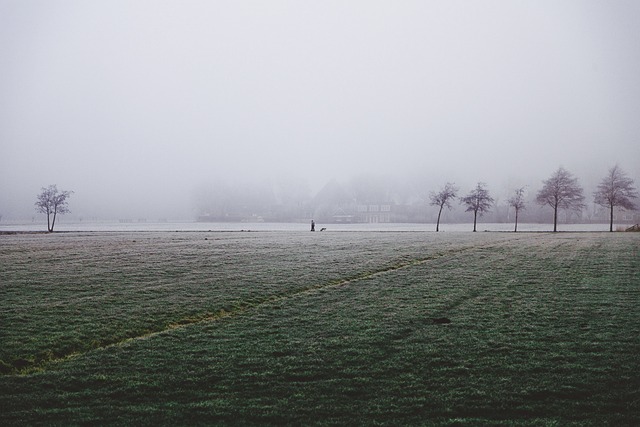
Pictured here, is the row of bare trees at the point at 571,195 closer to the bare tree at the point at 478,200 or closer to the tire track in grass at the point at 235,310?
the bare tree at the point at 478,200

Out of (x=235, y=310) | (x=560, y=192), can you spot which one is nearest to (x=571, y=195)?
(x=560, y=192)

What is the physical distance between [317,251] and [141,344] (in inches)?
1135

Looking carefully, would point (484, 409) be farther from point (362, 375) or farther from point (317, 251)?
point (317, 251)

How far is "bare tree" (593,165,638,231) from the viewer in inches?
3971

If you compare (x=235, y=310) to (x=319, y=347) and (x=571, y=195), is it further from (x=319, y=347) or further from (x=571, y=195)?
(x=571, y=195)

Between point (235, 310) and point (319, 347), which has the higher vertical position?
point (319, 347)

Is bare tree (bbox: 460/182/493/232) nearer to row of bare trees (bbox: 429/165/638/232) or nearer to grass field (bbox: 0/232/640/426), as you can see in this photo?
row of bare trees (bbox: 429/165/638/232)

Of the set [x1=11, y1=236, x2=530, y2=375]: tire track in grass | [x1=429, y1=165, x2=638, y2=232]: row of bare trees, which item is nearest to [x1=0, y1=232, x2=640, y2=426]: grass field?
[x1=11, y1=236, x2=530, y2=375]: tire track in grass

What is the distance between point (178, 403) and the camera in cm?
1042

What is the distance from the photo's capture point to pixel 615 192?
10262cm

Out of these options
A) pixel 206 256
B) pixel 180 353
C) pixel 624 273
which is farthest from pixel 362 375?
pixel 206 256

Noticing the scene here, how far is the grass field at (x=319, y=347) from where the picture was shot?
9.97 meters

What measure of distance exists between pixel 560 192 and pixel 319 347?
106 metres

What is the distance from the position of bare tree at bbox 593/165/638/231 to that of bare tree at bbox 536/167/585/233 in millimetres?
4326
